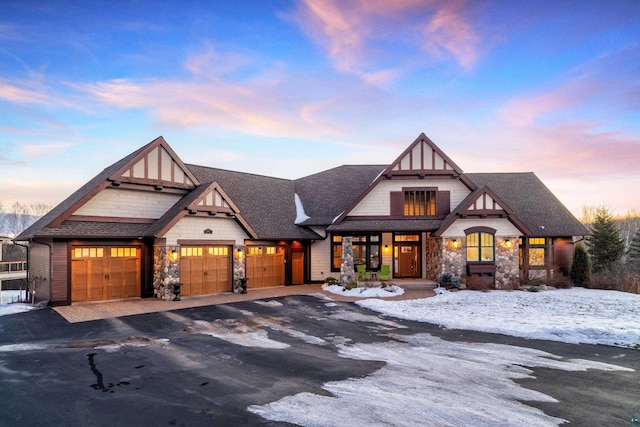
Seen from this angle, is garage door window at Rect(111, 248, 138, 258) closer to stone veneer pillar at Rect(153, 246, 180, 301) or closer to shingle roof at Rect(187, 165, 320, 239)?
stone veneer pillar at Rect(153, 246, 180, 301)

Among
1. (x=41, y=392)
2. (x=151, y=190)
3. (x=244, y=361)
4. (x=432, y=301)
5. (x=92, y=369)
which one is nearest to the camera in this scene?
(x=41, y=392)

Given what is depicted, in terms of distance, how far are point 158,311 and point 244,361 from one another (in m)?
7.55

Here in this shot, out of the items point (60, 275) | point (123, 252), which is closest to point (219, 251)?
point (123, 252)

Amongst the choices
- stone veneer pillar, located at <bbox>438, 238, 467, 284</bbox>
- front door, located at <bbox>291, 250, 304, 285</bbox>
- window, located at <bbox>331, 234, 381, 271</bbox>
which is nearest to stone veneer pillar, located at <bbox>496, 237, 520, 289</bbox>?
stone veneer pillar, located at <bbox>438, 238, 467, 284</bbox>

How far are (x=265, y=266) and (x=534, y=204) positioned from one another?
19.1m

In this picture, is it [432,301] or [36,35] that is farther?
[432,301]

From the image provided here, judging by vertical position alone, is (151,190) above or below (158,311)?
above

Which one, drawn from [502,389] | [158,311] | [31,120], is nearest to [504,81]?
[502,389]

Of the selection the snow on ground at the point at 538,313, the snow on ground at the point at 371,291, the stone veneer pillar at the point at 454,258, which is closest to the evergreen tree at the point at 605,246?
the snow on ground at the point at 538,313

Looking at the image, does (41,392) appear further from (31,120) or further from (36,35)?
(31,120)

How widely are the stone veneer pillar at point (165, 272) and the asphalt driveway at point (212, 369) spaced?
3.44 m

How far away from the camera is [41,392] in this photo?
6.49 meters

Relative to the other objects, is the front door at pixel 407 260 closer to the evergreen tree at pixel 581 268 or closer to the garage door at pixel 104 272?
the evergreen tree at pixel 581 268

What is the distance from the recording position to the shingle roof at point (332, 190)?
24016mm
